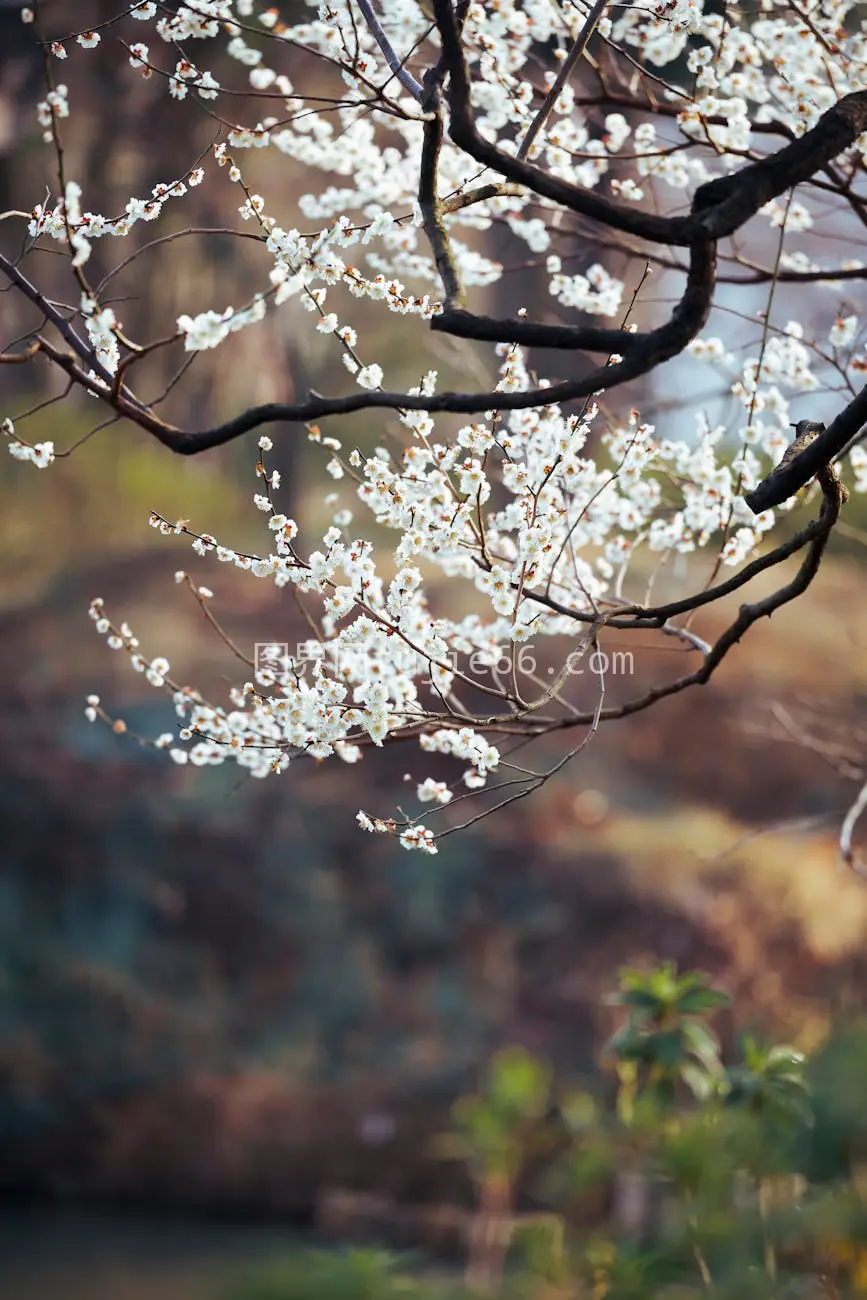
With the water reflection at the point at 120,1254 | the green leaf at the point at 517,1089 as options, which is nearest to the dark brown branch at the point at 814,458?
the green leaf at the point at 517,1089

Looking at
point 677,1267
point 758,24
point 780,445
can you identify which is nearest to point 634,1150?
point 677,1267

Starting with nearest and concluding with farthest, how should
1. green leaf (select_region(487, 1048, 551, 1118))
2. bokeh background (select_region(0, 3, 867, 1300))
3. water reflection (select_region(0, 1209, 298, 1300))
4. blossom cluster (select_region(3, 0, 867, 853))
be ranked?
blossom cluster (select_region(3, 0, 867, 853)) → green leaf (select_region(487, 1048, 551, 1118)) → water reflection (select_region(0, 1209, 298, 1300)) → bokeh background (select_region(0, 3, 867, 1300))

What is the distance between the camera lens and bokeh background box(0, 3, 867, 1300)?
173 inches

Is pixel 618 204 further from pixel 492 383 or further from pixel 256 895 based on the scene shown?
pixel 256 895

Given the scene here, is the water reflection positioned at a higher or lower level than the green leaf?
lower

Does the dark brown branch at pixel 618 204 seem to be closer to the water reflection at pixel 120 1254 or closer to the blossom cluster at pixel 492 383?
the blossom cluster at pixel 492 383

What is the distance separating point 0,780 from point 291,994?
153 cm

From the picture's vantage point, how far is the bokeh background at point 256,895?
14.4ft

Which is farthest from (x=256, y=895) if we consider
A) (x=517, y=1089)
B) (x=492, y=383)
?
(x=492, y=383)

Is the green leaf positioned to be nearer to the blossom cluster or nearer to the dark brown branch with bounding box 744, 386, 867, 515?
the blossom cluster

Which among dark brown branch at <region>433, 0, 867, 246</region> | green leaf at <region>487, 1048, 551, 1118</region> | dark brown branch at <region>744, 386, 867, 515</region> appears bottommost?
green leaf at <region>487, 1048, 551, 1118</region>

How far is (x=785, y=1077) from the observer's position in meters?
2.37

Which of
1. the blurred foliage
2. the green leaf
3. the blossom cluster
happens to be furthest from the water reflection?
the blossom cluster

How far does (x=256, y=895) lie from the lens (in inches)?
196
